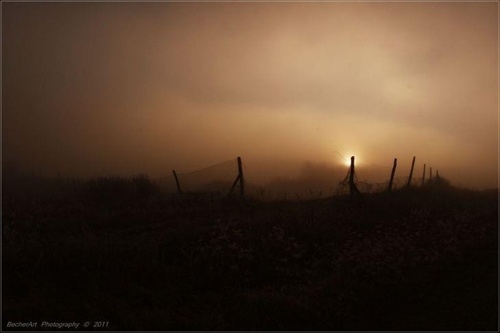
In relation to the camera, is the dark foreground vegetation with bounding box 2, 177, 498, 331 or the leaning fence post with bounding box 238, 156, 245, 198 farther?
the leaning fence post with bounding box 238, 156, 245, 198

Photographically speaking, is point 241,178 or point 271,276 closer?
point 271,276

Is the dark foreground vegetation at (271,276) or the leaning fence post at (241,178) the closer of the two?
the dark foreground vegetation at (271,276)

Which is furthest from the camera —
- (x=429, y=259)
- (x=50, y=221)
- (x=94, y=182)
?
(x=94, y=182)

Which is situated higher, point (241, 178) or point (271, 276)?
point (241, 178)

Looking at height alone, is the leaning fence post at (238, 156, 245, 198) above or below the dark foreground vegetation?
above

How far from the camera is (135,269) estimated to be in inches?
364

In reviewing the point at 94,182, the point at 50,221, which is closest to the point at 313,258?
the point at 50,221

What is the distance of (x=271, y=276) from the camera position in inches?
400

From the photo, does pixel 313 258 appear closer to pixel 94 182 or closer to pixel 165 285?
pixel 165 285

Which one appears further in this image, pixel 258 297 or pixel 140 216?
pixel 140 216

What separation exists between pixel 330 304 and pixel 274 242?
3.42 m

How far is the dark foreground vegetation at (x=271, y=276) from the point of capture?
7836mm

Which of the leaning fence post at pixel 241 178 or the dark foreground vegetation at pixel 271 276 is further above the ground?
the leaning fence post at pixel 241 178

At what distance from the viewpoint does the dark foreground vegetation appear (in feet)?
25.7
